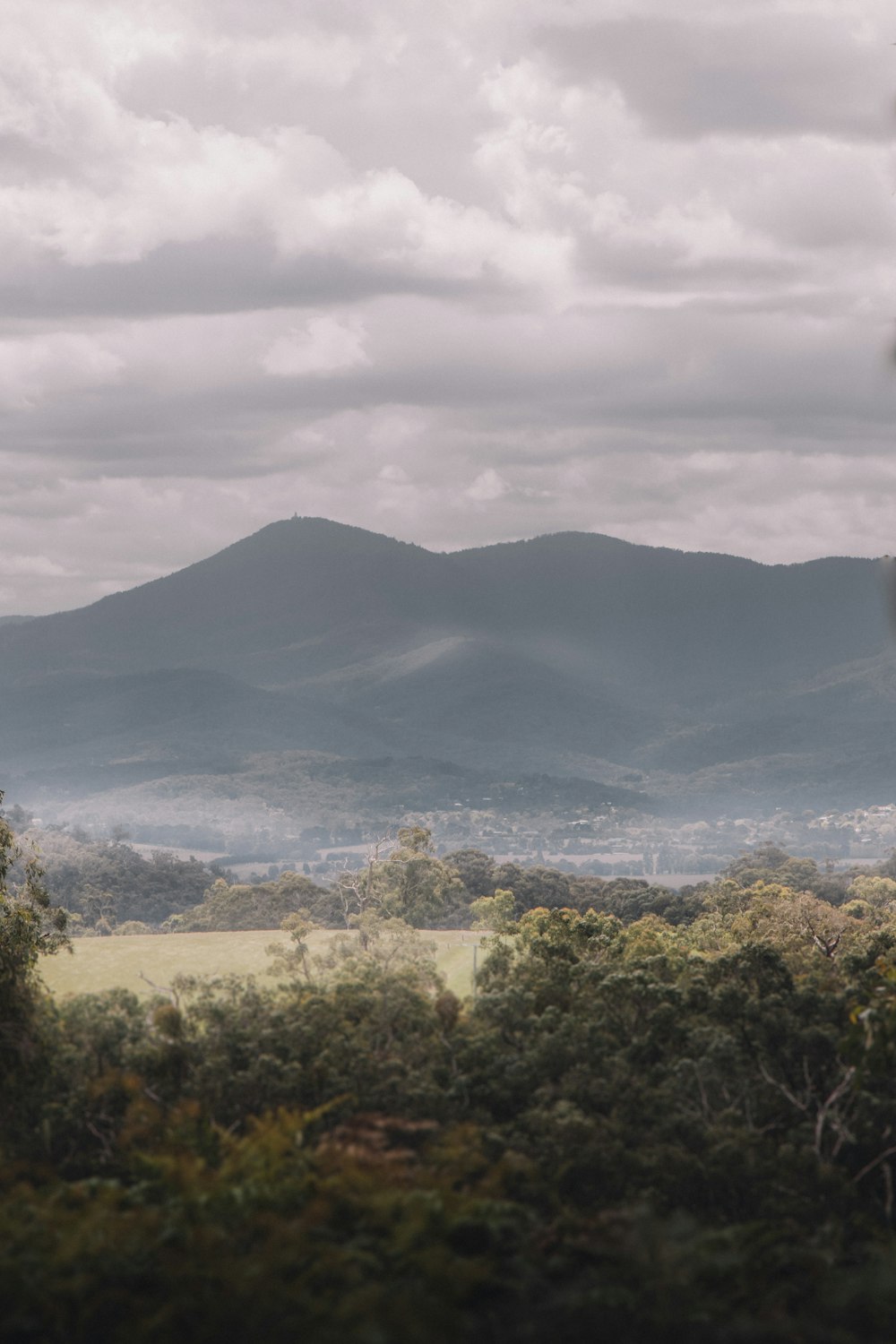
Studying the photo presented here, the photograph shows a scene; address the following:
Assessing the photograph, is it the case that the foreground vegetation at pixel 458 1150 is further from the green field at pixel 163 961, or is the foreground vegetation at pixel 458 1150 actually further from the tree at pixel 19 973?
the green field at pixel 163 961

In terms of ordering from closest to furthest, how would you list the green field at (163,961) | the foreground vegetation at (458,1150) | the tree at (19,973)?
the foreground vegetation at (458,1150) < the tree at (19,973) < the green field at (163,961)

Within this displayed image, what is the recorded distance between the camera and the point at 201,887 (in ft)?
394

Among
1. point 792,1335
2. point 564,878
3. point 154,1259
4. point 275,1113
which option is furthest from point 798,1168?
point 564,878

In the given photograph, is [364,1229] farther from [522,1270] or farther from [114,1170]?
[114,1170]

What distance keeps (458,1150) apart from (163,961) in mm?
17067

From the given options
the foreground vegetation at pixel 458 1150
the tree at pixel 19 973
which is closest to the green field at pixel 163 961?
the tree at pixel 19 973

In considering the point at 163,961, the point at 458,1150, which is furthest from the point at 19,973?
the point at 163,961

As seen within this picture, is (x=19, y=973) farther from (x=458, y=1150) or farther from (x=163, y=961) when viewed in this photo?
(x=163, y=961)

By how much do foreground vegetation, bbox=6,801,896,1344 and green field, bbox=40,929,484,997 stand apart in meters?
3.30

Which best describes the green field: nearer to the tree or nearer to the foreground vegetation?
the tree

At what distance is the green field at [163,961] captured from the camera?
86.3 ft

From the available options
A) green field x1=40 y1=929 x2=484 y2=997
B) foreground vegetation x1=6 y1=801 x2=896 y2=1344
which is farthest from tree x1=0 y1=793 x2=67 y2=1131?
green field x1=40 y1=929 x2=484 y2=997

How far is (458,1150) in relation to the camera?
496 inches

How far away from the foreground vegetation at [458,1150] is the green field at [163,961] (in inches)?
130
